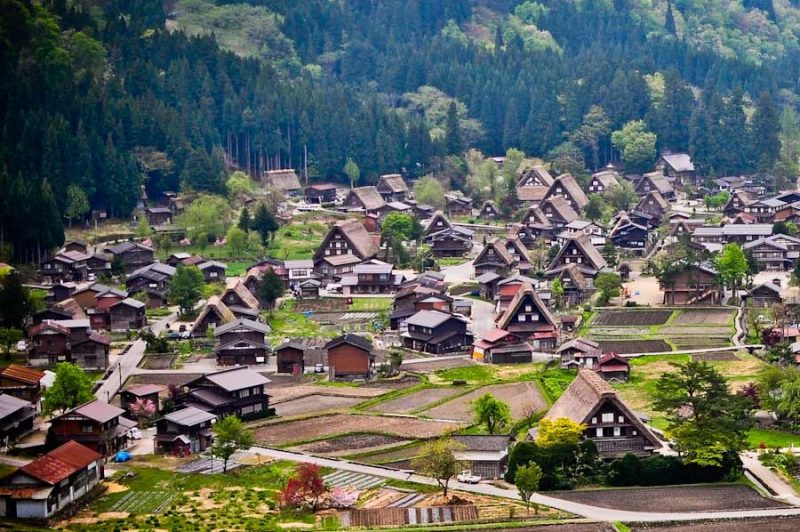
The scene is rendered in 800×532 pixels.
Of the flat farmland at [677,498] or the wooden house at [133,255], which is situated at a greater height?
the wooden house at [133,255]

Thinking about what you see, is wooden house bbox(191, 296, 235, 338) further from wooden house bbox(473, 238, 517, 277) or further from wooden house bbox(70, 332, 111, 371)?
→ wooden house bbox(473, 238, 517, 277)

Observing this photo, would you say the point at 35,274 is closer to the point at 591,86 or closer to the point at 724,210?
the point at 724,210

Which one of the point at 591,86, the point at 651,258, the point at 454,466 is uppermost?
the point at 591,86

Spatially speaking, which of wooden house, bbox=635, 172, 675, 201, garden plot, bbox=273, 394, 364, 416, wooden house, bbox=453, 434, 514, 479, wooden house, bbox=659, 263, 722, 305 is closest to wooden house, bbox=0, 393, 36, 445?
garden plot, bbox=273, 394, 364, 416

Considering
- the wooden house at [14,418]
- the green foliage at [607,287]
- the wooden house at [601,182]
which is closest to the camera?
the wooden house at [14,418]

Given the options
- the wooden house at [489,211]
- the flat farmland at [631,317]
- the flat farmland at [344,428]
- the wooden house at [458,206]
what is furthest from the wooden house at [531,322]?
the wooden house at [458,206]

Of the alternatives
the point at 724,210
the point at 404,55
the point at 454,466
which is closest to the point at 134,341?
the point at 454,466

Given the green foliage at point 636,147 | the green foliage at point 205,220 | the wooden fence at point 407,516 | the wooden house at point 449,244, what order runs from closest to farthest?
the wooden fence at point 407,516 < the green foliage at point 205,220 < the wooden house at point 449,244 < the green foliage at point 636,147

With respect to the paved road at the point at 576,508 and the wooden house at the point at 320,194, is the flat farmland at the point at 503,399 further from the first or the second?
the wooden house at the point at 320,194
